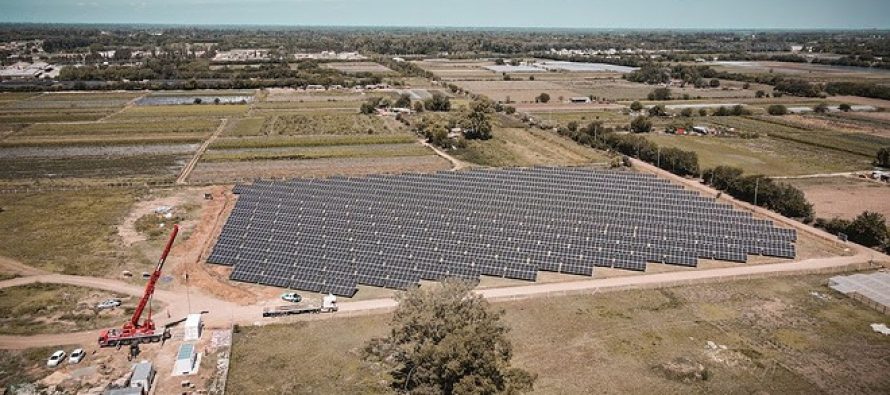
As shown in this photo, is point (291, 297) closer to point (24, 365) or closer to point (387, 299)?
point (387, 299)

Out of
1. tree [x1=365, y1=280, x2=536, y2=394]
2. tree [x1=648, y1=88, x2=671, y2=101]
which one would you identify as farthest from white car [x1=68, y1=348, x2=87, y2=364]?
tree [x1=648, y1=88, x2=671, y2=101]

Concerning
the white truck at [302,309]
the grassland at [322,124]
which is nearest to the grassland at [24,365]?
the white truck at [302,309]

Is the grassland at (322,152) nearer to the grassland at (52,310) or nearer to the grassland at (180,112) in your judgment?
the grassland at (180,112)

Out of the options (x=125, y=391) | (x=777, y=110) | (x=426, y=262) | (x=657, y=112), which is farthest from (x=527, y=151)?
(x=125, y=391)

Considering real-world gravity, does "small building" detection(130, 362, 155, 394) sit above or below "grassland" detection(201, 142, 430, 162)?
below

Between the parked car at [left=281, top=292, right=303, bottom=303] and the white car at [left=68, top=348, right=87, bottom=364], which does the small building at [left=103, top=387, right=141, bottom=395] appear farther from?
the parked car at [left=281, top=292, right=303, bottom=303]
